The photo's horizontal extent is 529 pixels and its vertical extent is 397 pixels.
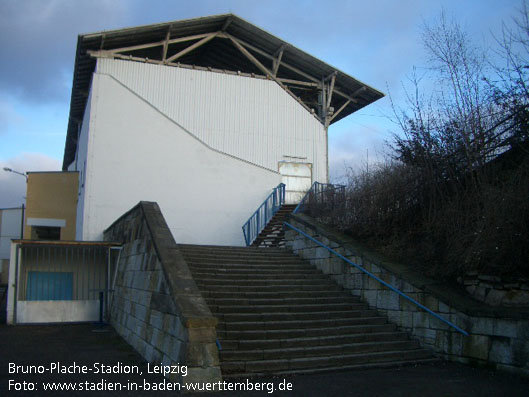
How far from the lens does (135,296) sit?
933 cm

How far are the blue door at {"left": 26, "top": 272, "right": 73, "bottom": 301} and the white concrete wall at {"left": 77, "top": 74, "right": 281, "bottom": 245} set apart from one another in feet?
6.02

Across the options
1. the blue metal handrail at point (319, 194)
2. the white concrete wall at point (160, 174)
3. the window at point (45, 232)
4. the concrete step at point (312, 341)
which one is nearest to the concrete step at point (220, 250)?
the blue metal handrail at point (319, 194)

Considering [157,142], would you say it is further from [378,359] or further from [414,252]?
[378,359]

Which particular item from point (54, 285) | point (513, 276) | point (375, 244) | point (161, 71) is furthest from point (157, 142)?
point (513, 276)

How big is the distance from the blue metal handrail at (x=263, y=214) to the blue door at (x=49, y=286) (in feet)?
18.8

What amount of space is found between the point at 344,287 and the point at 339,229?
67.6 inches

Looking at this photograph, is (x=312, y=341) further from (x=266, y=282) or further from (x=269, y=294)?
(x=266, y=282)

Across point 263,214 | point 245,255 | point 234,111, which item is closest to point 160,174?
point 263,214

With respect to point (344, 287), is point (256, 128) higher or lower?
higher

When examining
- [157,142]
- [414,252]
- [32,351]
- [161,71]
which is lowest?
[32,351]

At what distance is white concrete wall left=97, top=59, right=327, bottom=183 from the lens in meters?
18.0

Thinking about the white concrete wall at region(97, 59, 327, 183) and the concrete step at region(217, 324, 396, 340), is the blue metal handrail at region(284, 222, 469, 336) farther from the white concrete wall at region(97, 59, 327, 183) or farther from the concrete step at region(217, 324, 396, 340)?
the white concrete wall at region(97, 59, 327, 183)

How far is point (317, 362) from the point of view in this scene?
23.1 ft

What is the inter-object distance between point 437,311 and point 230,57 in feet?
52.8
